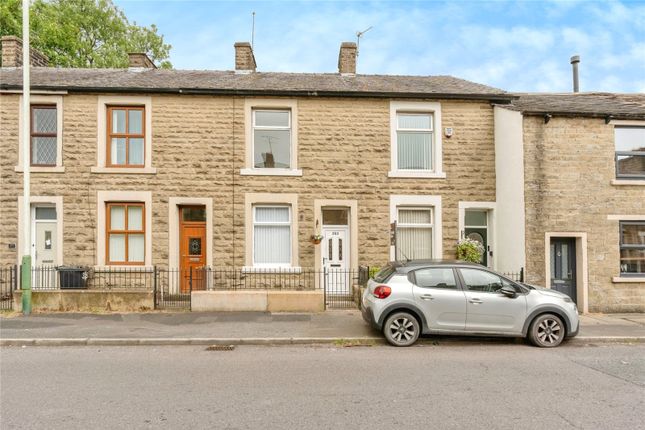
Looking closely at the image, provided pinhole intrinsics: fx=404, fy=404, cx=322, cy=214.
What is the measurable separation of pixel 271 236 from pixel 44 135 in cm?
764

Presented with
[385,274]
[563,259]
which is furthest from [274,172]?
[563,259]

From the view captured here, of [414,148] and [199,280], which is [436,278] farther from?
[199,280]

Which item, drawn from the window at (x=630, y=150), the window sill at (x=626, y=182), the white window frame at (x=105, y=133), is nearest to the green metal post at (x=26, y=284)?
the white window frame at (x=105, y=133)

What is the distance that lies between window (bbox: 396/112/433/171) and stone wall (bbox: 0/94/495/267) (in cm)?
48

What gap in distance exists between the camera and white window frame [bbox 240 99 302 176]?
1267 centimetres

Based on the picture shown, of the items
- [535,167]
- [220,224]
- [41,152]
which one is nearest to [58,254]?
[41,152]

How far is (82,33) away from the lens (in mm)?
26609

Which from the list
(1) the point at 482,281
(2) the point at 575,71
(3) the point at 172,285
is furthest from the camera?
(2) the point at 575,71

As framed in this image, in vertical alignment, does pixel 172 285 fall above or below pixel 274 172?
below

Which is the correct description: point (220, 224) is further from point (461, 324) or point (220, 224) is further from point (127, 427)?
point (127, 427)

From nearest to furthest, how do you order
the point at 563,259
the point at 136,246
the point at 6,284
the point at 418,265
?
the point at 418,265, the point at 563,259, the point at 6,284, the point at 136,246

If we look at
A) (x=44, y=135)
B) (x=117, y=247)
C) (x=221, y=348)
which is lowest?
(x=221, y=348)

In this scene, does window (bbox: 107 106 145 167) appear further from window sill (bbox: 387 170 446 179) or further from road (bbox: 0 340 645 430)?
window sill (bbox: 387 170 446 179)

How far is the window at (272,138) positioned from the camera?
42.4ft
